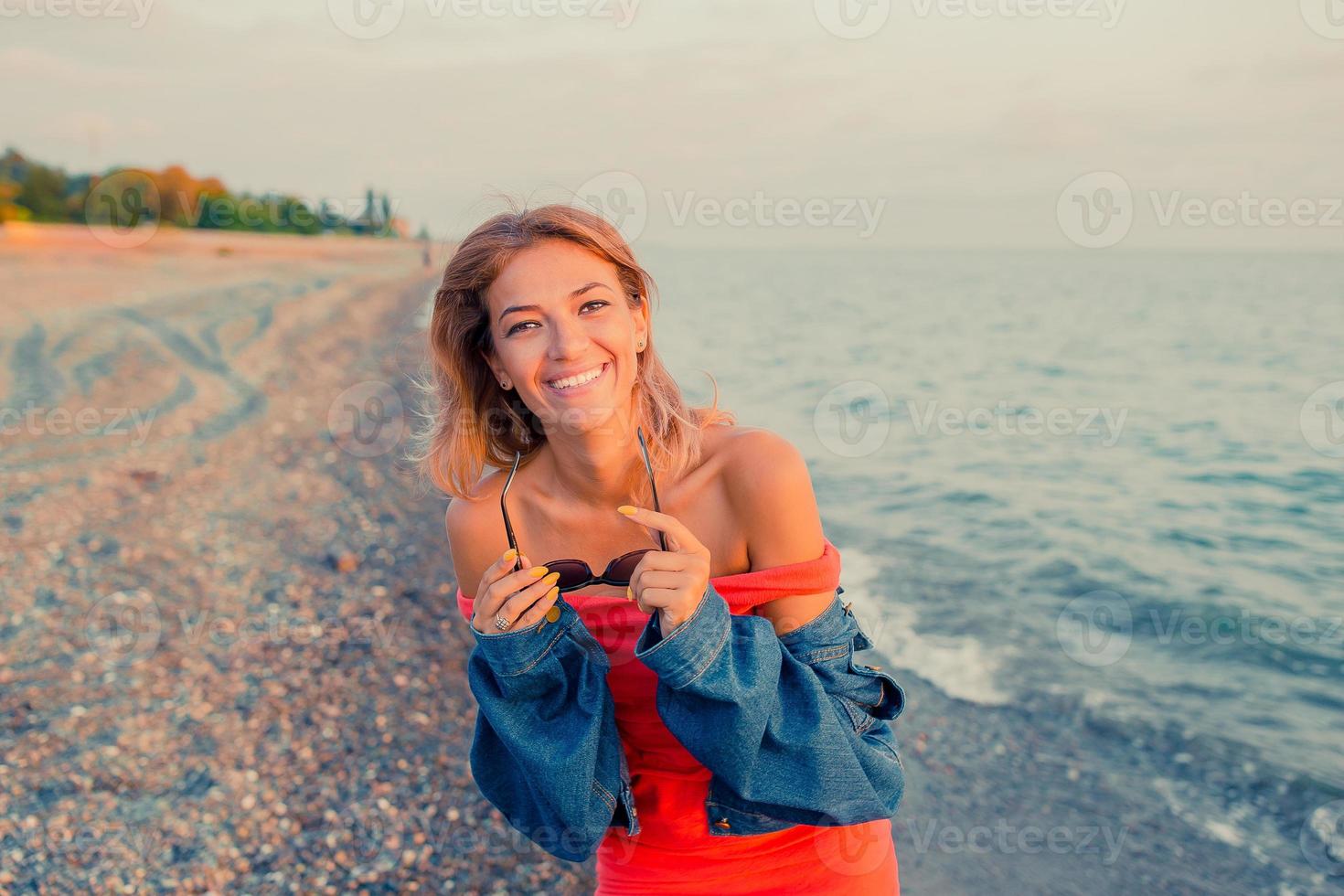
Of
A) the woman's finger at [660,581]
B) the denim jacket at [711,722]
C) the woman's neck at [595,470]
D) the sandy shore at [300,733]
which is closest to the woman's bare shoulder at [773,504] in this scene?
the denim jacket at [711,722]

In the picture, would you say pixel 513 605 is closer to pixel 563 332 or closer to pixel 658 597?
pixel 658 597

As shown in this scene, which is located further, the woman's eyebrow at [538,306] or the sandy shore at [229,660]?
the sandy shore at [229,660]

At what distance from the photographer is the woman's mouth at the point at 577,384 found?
8.63 ft

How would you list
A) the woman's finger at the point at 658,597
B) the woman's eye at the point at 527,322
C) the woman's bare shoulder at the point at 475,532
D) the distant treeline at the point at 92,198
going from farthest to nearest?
the distant treeline at the point at 92,198
the woman's bare shoulder at the point at 475,532
the woman's eye at the point at 527,322
the woman's finger at the point at 658,597

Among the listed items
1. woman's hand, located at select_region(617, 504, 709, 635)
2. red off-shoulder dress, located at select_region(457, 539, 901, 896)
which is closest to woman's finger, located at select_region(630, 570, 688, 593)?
woman's hand, located at select_region(617, 504, 709, 635)

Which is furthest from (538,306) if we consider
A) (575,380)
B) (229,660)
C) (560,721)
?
(229,660)

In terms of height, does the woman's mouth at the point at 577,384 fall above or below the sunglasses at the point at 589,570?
above

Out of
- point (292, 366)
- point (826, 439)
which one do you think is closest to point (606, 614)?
point (826, 439)

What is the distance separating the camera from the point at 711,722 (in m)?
2.18

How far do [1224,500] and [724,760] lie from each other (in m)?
12.9

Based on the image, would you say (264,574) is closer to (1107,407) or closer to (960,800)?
(960,800)

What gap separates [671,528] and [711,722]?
0.46m

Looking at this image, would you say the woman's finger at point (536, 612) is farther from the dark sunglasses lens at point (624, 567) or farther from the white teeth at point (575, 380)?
the white teeth at point (575, 380)

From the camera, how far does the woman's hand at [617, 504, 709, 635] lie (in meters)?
2.08
